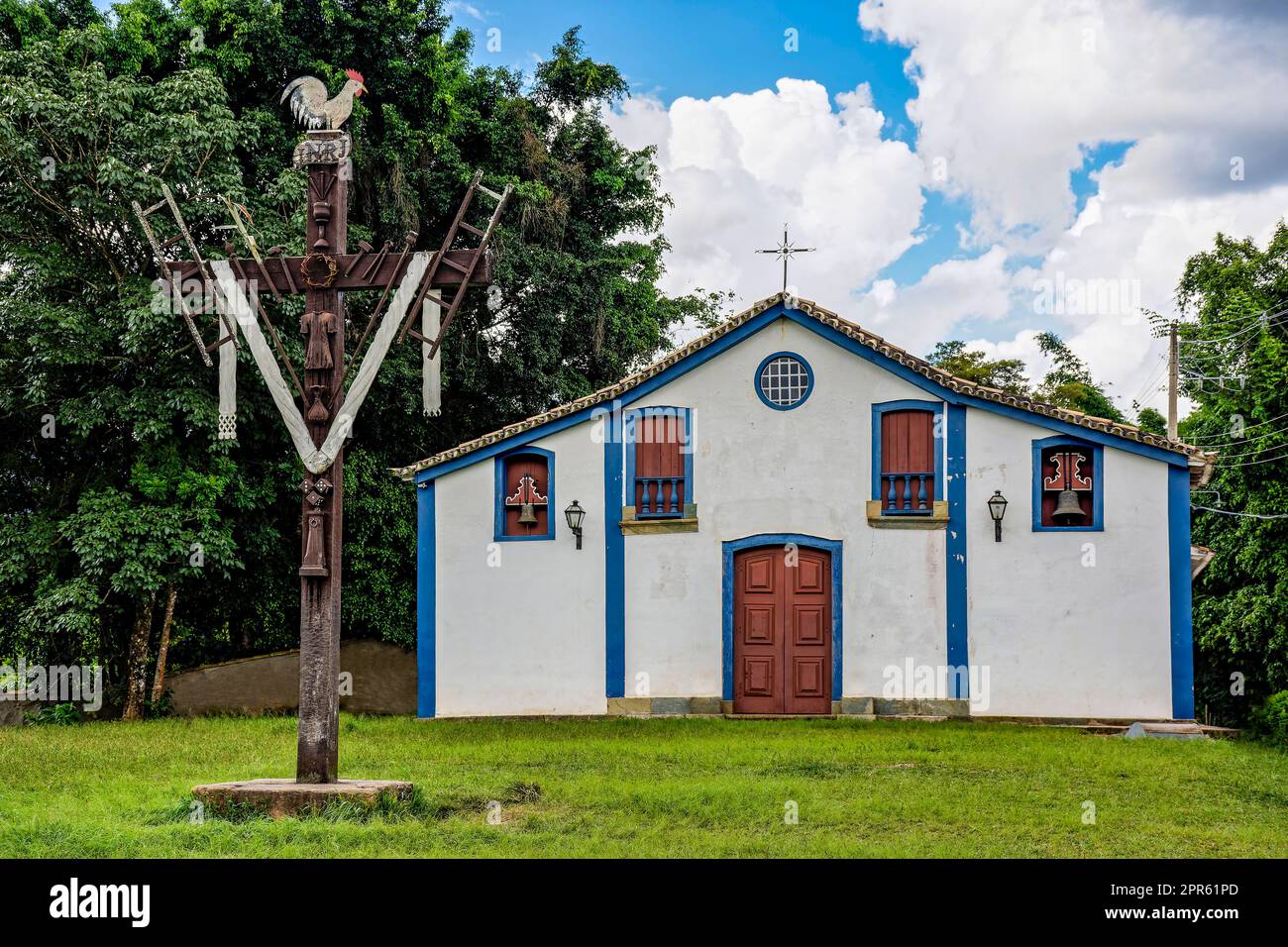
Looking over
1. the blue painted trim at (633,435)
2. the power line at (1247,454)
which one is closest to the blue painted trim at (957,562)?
the blue painted trim at (633,435)

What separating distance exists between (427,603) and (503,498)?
5.75ft

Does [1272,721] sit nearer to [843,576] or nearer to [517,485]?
[843,576]

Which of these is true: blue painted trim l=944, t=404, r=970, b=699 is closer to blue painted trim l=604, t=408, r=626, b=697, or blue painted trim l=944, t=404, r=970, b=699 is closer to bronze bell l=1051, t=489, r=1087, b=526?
bronze bell l=1051, t=489, r=1087, b=526

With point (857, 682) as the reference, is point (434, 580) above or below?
above

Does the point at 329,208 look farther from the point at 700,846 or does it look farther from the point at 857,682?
the point at 857,682

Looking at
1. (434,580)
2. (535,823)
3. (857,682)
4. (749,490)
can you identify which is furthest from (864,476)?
(535,823)

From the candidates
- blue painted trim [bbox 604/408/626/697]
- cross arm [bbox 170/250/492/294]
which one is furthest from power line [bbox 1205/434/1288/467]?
cross arm [bbox 170/250/492/294]

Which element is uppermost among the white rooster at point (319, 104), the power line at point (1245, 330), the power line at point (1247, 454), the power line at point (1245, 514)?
the power line at point (1245, 330)

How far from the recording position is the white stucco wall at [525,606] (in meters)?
16.1

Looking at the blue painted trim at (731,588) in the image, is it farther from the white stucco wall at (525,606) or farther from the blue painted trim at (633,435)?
the white stucco wall at (525,606)

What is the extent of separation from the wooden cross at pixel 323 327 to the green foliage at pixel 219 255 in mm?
4219

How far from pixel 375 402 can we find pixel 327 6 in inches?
257

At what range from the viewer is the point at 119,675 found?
1859 centimetres

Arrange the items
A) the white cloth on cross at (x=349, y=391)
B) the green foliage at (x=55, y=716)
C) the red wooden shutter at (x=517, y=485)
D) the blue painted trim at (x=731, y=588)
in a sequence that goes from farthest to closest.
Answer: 1. the green foliage at (x=55, y=716)
2. the red wooden shutter at (x=517, y=485)
3. the blue painted trim at (x=731, y=588)
4. the white cloth on cross at (x=349, y=391)
